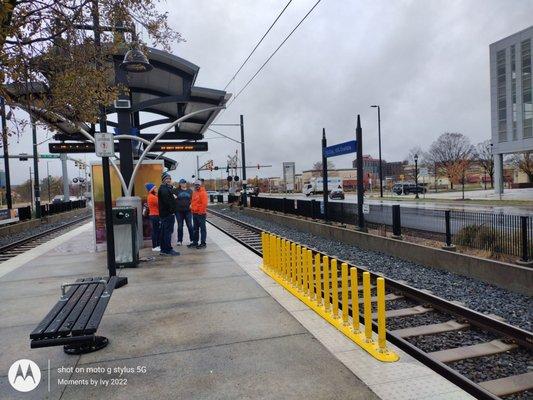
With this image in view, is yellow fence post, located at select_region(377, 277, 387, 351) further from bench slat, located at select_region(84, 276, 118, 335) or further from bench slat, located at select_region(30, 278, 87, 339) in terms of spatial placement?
bench slat, located at select_region(30, 278, 87, 339)

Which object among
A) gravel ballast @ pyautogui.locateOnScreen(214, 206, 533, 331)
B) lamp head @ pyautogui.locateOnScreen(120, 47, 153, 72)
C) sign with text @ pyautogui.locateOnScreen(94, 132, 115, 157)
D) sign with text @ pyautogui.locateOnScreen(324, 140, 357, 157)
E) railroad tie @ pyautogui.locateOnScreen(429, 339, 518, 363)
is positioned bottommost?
gravel ballast @ pyautogui.locateOnScreen(214, 206, 533, 331)

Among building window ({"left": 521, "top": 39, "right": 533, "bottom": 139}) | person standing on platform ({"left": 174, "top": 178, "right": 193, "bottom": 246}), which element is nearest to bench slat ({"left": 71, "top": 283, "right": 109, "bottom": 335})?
person standing on platform ({"left": 174, "top": 178, "right": 193, "bottom": 246})

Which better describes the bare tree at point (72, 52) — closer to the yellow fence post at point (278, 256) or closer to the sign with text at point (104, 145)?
the sign with text at point (104, 145)

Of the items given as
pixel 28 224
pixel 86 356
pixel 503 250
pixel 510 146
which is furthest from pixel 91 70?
pixel 510 146

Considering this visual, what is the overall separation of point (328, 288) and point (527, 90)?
172 feet

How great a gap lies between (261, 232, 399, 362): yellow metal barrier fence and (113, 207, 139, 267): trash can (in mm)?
2973

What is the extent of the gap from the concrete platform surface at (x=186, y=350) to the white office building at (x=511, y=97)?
151ft

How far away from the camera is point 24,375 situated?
405 centimetres

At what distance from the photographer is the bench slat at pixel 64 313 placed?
13.0 feet

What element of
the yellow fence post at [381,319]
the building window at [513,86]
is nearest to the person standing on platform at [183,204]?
the yellow fence post at [381,319]

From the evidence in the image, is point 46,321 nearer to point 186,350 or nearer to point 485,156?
point 186,350

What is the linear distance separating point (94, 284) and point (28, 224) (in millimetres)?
19895

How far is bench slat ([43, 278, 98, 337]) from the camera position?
13.0 ft

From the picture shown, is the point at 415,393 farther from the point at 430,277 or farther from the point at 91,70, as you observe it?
the point at 91,70
